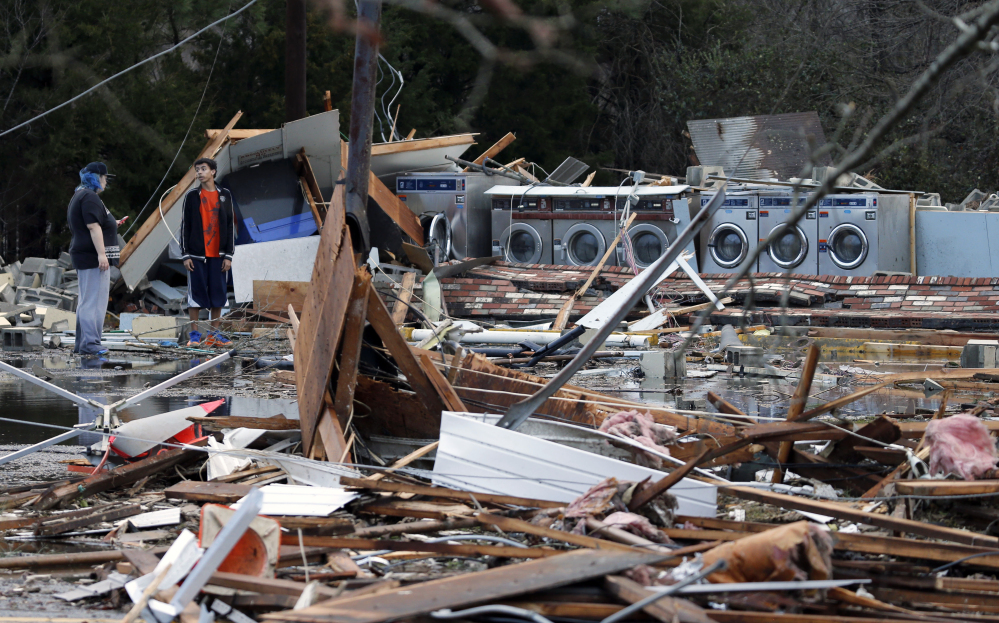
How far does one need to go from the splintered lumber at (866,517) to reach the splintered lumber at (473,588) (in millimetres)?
868

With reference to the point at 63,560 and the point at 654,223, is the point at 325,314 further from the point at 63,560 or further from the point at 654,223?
the point at 654,223

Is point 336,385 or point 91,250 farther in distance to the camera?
point 91,250

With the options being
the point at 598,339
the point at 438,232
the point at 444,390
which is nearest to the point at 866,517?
the point at 598,339

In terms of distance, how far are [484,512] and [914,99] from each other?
2.33 m

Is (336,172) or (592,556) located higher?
(336,172)

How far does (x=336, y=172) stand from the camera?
1388 centimetres

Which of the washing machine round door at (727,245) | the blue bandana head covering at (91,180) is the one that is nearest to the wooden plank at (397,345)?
the blue bandana head covering at (91,180)

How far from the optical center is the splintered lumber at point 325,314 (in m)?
4.66

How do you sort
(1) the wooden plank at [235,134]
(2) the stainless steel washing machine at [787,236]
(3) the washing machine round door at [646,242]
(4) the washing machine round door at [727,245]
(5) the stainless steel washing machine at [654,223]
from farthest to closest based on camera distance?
(4) the washing machine round door at [727,245] < (3) the washing machine round door at [646,242] < (5) the stainless steel washing machine at [654,223] < (2) the stainless steel washing machine at [787,236] < (1) the wooden plank at [235,134]

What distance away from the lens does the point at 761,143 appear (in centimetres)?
1677

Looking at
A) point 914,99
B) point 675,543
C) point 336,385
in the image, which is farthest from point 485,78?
point 336,385

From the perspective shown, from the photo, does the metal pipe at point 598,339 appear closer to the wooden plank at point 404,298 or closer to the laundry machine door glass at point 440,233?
the wooden plank at point 404,298

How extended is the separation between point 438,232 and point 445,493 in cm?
1171

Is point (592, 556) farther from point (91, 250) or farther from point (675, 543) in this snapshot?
point (91, 250)
